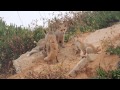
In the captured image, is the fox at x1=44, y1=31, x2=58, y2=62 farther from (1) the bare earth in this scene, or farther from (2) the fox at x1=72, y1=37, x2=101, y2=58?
(2) the fox at x1=72, y1=37, x2=101, y2=58

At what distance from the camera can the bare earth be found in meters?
9.34

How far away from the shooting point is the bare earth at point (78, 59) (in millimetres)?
9336

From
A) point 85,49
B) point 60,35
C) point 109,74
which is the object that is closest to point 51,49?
point 85,49

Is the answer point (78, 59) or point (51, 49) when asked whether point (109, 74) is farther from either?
point (51, 49)

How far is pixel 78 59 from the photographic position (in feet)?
36.1

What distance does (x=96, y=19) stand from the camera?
589 inches

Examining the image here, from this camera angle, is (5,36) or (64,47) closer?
(64,47)

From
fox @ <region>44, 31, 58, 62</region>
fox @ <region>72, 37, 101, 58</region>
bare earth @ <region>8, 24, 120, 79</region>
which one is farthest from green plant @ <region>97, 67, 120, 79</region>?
fox @ <region>44, 31, 58, 62</region>

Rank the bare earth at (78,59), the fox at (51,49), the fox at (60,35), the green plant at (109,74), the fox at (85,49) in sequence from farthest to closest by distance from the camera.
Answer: the fox at (60,35)
the fox at (51,49)
the fox at (85,49)
the bare earth at (78,59)
the green plant at (109,74)

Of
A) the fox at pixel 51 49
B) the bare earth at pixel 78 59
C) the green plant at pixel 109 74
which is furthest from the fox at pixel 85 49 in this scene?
the green plant at pixel 109 74

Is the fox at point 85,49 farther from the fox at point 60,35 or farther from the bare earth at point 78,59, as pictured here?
the fox at point 60,35
